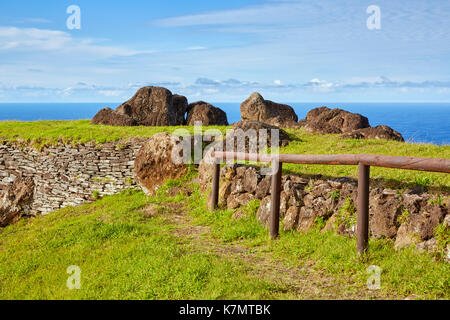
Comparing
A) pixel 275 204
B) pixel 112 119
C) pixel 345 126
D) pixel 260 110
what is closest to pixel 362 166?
pixel 275 204

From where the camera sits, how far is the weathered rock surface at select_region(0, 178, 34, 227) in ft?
68.2

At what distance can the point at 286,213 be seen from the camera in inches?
352

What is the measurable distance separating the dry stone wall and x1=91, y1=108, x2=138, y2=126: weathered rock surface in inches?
185

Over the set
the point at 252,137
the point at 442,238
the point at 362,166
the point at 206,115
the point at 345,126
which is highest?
the point at 206,115

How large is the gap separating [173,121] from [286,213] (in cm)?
1810

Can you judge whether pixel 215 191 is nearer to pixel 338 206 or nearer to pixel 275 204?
pixel 275 204

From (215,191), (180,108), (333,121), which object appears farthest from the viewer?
(180,108)

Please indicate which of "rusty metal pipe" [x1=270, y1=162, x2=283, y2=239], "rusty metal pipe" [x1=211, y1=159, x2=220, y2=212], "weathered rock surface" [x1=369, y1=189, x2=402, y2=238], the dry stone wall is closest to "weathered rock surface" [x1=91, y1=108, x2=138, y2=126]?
the dry stone wall

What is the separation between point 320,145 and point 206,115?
12.7m

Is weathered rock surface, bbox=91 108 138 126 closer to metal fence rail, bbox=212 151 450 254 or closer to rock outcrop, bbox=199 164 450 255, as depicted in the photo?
rock outcrop, bbox=199 164 450 255

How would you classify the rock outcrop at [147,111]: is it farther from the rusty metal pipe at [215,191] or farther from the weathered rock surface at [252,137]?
the rusty metal pipe at [215,191]

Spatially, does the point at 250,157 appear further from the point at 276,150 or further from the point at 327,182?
the point at 276,150

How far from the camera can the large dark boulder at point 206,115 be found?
87.4 feet

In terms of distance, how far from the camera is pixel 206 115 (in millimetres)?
26766
